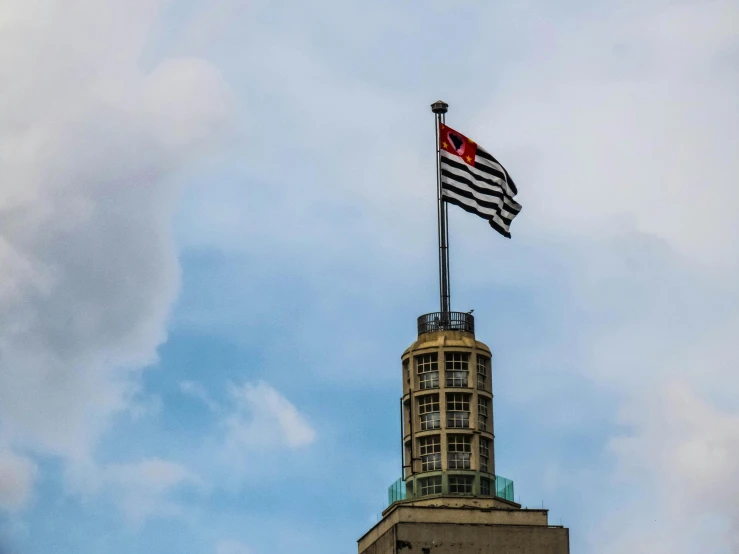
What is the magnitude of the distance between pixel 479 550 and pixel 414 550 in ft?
17.5

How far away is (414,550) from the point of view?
200 metres

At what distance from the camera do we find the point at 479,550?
656 feet
